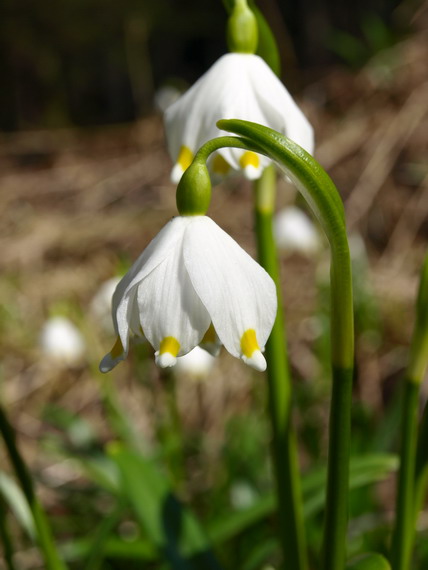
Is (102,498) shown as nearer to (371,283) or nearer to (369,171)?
(371,283)

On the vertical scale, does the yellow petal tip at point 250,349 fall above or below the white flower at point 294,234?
above

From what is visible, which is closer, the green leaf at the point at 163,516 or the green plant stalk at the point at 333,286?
the green plant stalk at the point at 333,286

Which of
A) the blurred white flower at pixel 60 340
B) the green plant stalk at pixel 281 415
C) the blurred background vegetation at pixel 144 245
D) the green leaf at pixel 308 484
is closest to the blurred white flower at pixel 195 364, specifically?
the blurred background vegetation at pixel 144 245

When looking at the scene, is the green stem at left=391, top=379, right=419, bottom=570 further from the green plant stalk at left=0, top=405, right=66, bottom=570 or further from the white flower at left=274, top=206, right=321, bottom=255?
the white flower at left=274, top=206, right=321, bottom=255

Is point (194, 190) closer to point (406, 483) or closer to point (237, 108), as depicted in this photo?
point (237, 108)

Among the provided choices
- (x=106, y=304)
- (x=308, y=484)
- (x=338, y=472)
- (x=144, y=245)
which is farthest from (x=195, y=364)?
(x=144, y=245)

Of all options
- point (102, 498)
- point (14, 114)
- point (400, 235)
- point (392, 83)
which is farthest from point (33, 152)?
point (102, 498)

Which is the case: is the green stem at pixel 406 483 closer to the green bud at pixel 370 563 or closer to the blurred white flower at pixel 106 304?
the green bud at pixel 370 563
